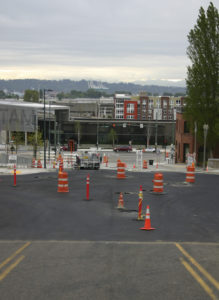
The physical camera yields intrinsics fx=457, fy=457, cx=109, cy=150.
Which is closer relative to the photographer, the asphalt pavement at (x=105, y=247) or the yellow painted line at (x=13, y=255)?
the asphalt pavement at (x=105, y=247)

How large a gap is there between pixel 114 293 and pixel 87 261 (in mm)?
2649

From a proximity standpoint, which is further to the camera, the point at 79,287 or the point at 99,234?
the point at 99,234

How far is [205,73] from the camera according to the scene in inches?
2035

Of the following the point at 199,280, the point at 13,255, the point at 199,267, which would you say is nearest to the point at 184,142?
Answer: the point at 13,255

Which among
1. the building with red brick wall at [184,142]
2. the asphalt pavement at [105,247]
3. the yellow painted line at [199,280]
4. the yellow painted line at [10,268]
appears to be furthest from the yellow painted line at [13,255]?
the building with red brick wall at [184,142]

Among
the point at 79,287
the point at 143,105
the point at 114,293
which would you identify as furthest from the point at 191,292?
the point at 143,105

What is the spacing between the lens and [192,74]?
173 ft

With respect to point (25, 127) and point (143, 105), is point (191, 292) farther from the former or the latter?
point (143, 105)

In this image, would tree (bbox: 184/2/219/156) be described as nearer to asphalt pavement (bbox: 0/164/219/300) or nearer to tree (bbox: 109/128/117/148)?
asphalt pavement (bbox: 0/164/219/300)

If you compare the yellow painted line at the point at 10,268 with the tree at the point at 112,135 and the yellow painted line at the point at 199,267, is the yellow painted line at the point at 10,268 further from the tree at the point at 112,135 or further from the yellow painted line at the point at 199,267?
the tree at the point at 112,135

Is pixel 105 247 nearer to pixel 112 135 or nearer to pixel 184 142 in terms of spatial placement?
pixel 184 142

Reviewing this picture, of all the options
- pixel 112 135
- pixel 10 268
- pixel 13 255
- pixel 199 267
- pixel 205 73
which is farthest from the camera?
pixel 112 135

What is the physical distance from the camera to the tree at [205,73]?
51.3 m

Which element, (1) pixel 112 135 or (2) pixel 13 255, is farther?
(1) pixel 112 135
